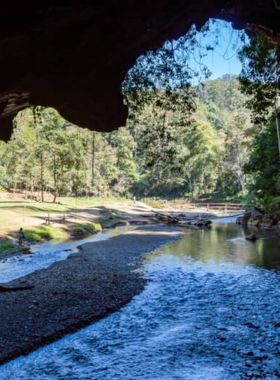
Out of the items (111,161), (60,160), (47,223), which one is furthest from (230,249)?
(111,161)

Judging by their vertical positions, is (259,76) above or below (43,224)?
above

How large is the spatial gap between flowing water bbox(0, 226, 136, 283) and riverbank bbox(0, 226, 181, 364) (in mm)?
1076

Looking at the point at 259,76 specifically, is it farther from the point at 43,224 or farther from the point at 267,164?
the point at 43,224

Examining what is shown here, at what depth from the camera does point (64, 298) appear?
15.6 m

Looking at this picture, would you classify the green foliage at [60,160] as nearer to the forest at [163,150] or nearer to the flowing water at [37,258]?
the forest at [163,150]

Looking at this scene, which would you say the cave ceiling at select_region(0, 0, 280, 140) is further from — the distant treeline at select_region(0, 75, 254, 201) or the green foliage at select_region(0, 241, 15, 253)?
the distant treeline at select_region(0, 75, 254, 201)

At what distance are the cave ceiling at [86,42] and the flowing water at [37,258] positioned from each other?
1196cm

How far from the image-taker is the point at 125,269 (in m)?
22.8

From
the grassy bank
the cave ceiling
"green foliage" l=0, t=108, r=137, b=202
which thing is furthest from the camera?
"green foliage" l=0, t=108, r=137, b=202

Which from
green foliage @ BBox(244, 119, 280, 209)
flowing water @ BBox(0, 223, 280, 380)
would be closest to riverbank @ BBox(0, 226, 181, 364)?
flowing water @ BBox(0, 223, 280, 380)

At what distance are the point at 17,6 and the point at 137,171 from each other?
10329 centimetres

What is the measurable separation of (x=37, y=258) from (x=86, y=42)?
66.2 ft

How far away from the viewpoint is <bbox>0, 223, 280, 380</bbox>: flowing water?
384 inches

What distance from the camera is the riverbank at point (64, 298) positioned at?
11.8 m
